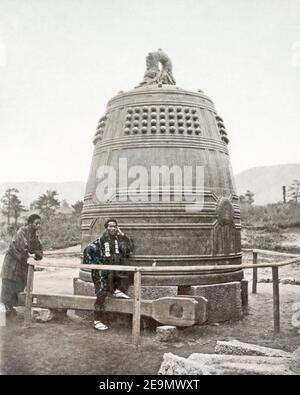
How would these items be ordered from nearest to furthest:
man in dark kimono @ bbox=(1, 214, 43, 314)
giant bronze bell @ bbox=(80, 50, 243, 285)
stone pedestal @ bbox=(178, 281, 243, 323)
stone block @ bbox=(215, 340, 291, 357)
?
stone block @ bbox=(215, 340, 291, 357)
stone pedestal @ bbox=(178, 281, 243, 323)
giant bronze bell @ bbox=(80, 50, 243, 285)
man in dark kimono @ bbox=(1, 214, 43, 314)

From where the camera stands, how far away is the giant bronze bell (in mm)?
6750

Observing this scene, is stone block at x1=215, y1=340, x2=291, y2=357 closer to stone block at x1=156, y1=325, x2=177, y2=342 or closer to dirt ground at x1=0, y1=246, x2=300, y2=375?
dirt ground at x1=0, y1=246, x2=300, y2=375

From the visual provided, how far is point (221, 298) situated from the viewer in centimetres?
687

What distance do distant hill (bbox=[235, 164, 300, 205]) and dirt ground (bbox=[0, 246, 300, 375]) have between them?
280ft

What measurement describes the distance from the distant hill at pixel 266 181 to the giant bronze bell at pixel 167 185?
84243 mm

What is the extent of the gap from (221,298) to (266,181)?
355 feet

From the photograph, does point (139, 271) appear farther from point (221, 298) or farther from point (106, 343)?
point (221, 298)

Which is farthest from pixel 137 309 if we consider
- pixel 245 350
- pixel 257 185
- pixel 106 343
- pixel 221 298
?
pixel 257 185

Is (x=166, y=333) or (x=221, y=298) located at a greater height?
(x=221, y=298)

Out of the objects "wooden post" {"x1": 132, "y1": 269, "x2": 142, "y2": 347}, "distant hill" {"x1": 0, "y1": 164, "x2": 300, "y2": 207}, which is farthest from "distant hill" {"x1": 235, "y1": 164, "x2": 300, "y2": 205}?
"wooden post" {"x1": 132, "y1": 269, "x2": 142, "y2": 347}

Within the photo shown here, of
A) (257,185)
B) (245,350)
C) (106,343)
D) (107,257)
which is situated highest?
(257,185)

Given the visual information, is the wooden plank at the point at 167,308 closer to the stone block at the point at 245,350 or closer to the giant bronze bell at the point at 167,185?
the stone block at the point at 245,350

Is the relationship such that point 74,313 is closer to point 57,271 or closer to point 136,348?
point 136,348

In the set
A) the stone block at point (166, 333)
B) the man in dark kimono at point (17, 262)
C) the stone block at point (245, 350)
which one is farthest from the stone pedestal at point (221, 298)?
the man in dark kimono at point (17, 262)
